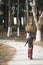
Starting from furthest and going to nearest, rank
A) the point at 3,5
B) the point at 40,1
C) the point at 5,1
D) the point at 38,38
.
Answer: the point at 3,5, the point at 5,1, the point at 40,1, the point at 38,38

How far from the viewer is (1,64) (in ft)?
42.9

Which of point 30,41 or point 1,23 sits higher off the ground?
point 30,41

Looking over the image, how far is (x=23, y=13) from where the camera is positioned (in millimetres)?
51969

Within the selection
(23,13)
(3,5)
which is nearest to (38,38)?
(3,5)

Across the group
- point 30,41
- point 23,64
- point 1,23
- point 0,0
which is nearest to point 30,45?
point 30,41

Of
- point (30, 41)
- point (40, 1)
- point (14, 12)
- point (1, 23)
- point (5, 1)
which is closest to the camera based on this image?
point (30, 41)

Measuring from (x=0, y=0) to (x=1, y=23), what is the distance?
20.9 metres

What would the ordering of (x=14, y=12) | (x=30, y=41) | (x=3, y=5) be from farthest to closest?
1. (x=14, y=12)
2. (x=3, y=5)
3. (x=30, y=41)

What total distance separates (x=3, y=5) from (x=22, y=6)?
3574 millimetres

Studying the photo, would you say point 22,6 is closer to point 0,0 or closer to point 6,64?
point 0,0

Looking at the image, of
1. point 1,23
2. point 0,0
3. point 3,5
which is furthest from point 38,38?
point 1,23

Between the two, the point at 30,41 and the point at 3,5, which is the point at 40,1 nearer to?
the point at 3,5

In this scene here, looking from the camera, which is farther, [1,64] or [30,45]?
[30,45]

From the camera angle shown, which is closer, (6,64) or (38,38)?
(6,64)
